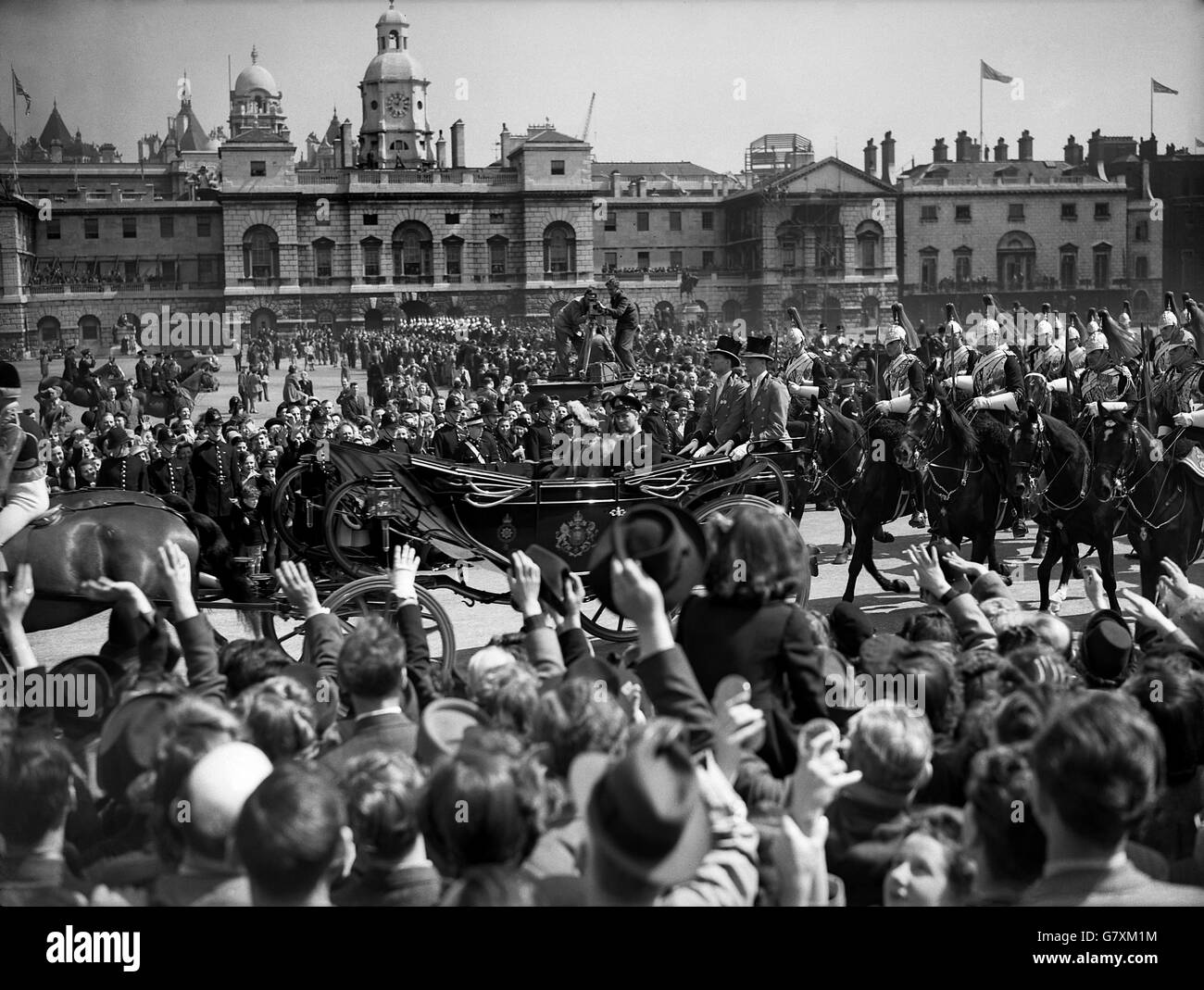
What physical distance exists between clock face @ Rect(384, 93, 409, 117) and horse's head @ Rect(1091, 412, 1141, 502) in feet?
210

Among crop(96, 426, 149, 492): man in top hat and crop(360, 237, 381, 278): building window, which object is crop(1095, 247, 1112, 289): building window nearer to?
crop(360, 237, 381, 278): building window

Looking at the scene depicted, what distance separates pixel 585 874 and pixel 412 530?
5700mm

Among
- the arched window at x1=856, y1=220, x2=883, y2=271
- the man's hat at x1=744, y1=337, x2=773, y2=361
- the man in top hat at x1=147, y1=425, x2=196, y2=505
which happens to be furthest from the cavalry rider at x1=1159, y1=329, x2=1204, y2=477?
the arched window at x1=856, y1=220, x2=883, y2=271

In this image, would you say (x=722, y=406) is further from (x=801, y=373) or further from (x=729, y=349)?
(x=801, y=373)

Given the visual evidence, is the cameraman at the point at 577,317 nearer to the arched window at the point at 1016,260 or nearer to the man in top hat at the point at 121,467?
the man in top hat at the point at 121,467

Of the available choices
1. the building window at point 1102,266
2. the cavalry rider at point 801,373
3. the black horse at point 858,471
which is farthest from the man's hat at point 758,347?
the building window at point 1102,266

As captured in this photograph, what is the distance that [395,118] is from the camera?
81.7 meters

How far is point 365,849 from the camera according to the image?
3443 mm

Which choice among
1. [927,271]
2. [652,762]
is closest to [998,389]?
[652,762]

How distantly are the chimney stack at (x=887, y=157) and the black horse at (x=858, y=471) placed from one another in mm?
58030

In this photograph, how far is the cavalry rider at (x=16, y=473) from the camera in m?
7.45

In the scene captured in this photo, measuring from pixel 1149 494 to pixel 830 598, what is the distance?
270cm
